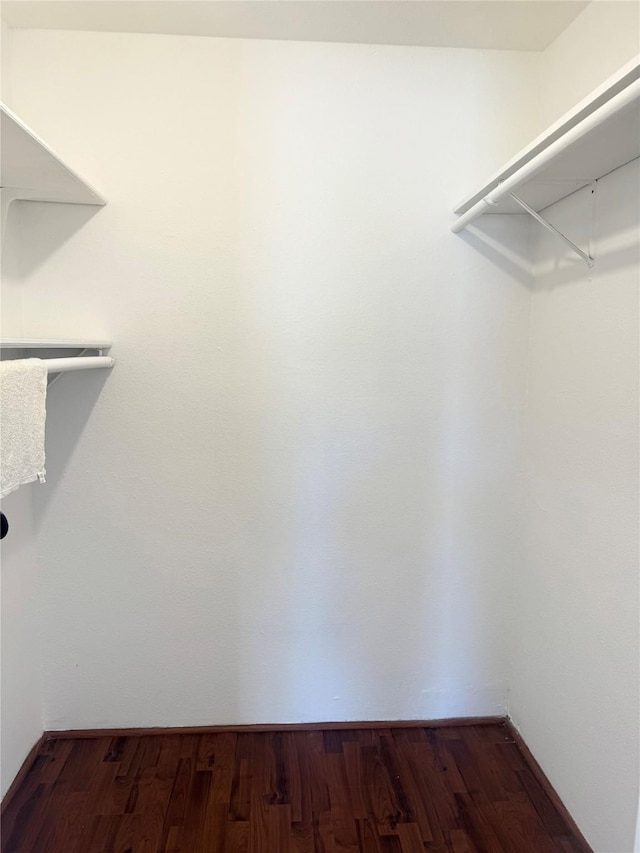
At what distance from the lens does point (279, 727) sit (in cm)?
183

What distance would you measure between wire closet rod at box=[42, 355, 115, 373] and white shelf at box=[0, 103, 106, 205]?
1.52 feet

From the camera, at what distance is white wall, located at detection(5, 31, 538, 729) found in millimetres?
1608

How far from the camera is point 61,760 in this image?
169cm

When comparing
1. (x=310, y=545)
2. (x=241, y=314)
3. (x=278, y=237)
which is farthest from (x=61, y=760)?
(x=278, y=237)

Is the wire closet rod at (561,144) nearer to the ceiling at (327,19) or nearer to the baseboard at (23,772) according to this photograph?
the ceiling at (327,19)

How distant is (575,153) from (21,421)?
53.8 inches

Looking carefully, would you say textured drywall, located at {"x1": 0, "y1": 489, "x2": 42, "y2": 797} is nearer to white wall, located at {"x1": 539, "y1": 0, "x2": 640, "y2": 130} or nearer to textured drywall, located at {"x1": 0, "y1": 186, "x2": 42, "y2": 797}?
textured drywall, located at {"x1": 0, "y1": 186, "x2": 42, "y2": 797}

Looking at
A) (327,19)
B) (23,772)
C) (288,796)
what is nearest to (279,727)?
(288,796)

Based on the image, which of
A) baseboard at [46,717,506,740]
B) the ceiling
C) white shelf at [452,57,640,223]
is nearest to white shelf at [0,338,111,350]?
the ceiling

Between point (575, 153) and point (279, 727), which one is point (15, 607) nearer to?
point (279, 727)

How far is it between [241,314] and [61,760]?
152 centimetres

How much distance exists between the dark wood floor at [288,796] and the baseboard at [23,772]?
0.06 feet

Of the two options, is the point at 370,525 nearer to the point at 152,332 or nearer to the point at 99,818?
the point at 152,332

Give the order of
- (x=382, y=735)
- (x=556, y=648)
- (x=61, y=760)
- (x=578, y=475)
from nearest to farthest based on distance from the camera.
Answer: (x=578, y=475)
(x=556, y=648)
(x=61, y=760)
(x=382, y=735)
